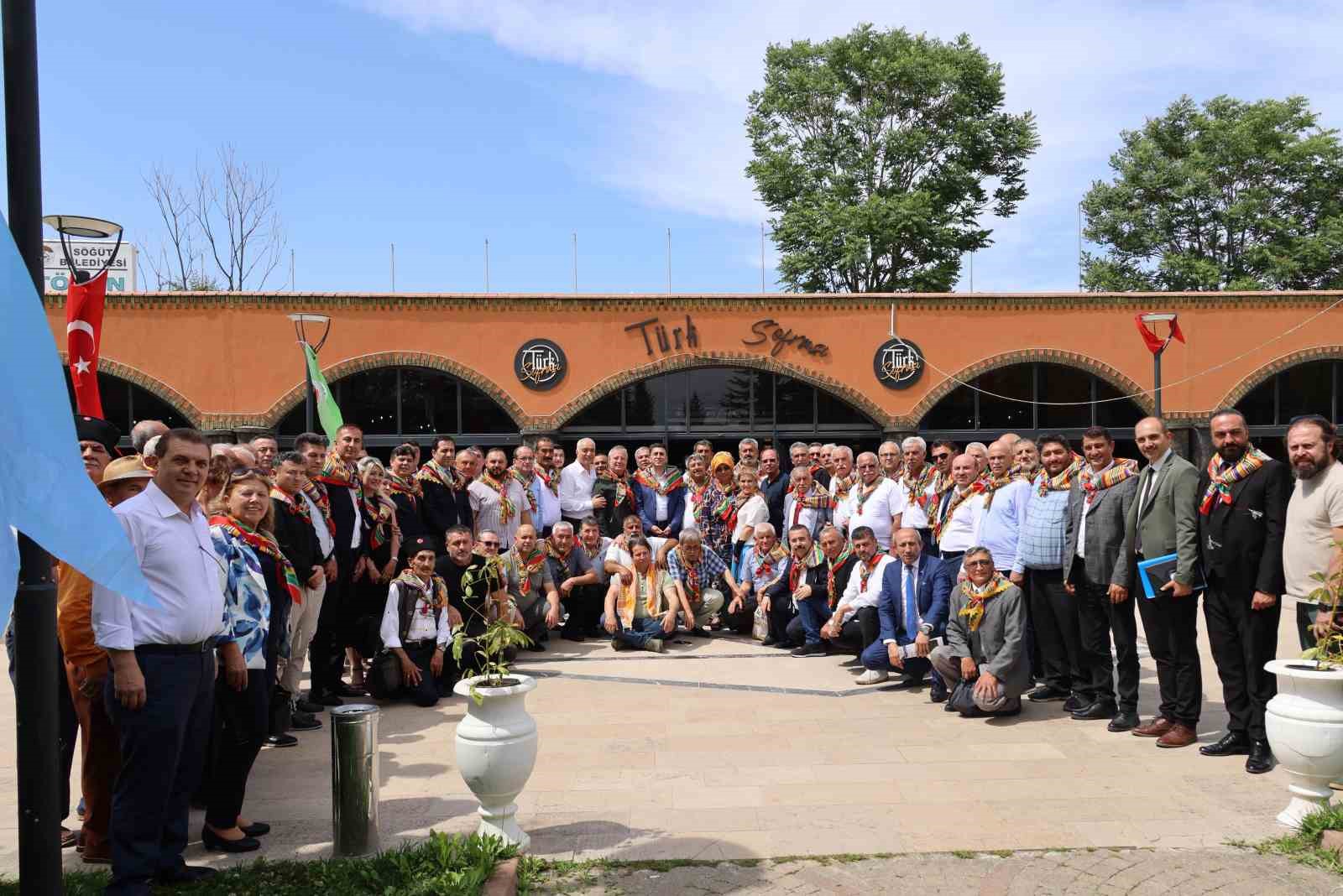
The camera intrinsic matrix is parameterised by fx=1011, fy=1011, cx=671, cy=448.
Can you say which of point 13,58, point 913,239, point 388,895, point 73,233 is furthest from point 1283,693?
point 913,239

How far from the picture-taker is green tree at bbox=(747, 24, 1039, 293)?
28.7m

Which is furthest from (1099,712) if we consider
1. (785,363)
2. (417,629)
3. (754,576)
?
(785,363)

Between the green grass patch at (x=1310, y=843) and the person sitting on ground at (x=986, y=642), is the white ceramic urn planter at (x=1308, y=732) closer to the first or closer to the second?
the green grass patch at (x=1310, y=843)

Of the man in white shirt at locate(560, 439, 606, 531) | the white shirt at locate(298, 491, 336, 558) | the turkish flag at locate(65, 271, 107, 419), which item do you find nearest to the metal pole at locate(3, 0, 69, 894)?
the white shirt at locate(298, 491, 336, 558)

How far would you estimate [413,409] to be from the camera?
17984mm

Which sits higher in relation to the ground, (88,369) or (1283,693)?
(88,369)

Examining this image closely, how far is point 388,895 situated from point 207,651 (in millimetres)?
1182

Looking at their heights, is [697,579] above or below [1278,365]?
below

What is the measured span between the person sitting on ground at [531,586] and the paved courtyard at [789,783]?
1.67 meters

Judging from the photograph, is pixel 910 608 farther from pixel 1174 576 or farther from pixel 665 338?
pixel 665 338

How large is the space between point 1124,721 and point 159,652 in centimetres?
514

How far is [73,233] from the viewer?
30.9ft

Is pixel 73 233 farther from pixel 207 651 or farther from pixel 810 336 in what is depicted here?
pixel 810 336

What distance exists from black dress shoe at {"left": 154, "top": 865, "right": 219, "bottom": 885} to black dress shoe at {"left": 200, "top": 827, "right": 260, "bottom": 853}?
34 centimetres
